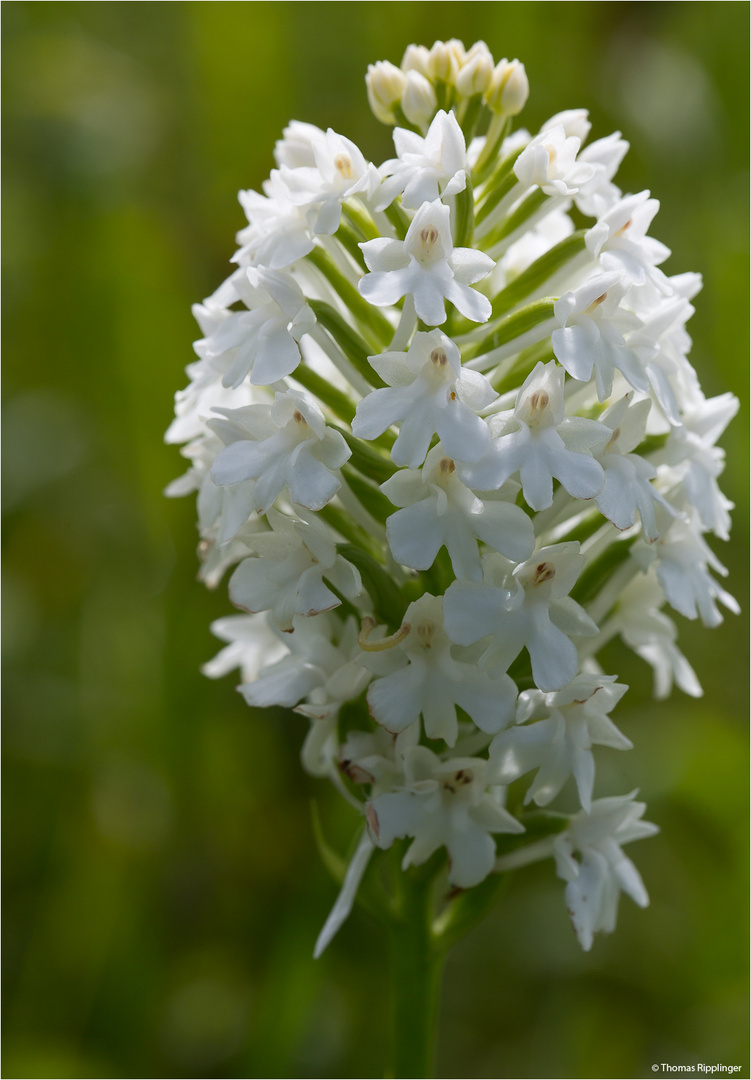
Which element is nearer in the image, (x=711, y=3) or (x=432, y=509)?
(x=432, y=509)

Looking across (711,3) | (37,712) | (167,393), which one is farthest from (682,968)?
(711,3)

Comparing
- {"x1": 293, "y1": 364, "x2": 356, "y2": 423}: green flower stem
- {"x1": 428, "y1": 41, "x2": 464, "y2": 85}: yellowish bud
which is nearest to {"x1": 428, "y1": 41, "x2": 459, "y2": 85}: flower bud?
{"x1": 428, "y1": 41, "x2": 464, "y2": 85}: yellowish bud

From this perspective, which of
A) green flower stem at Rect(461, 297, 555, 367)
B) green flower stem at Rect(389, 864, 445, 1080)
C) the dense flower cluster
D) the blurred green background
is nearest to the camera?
the dense flower cluster

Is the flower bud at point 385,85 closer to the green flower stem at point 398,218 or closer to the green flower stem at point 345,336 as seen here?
the green flower stem at point 398,218

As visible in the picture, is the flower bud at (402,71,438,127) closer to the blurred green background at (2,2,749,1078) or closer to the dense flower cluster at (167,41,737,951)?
the dense flower cluster at (167,41,737,951)

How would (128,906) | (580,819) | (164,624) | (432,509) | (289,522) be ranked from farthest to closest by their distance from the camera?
(164,624), (128,906), (580,819), (289,522), (432,509)

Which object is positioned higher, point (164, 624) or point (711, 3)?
point (711, 3)

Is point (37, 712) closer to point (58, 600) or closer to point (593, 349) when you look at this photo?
point (58, 600)

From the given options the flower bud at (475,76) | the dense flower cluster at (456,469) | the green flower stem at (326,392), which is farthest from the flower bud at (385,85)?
the green flower stem at (326,392)
